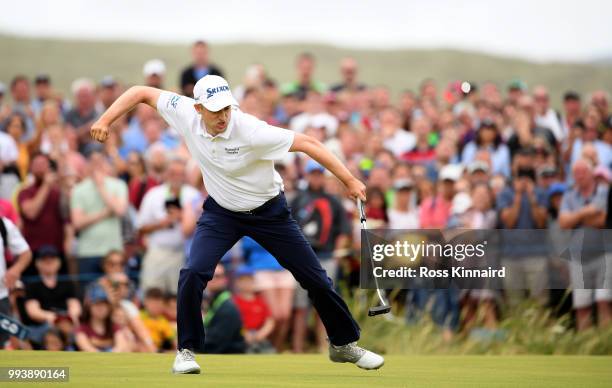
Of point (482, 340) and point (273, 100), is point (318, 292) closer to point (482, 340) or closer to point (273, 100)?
point (482, 340)

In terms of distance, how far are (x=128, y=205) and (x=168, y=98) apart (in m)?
7.18

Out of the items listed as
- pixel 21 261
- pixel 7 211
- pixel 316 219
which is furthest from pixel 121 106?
pixel 316 219

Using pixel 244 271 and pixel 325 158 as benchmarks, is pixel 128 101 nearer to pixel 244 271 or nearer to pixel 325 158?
pixel 325 158

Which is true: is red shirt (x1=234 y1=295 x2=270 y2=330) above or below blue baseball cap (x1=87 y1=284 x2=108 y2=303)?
below

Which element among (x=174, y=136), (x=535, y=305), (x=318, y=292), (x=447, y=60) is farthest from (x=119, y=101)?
(x=447, y=60)

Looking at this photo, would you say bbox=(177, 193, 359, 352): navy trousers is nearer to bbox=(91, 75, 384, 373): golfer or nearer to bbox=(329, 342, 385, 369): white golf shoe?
bbox=(91, 75, 384, 373): golfer

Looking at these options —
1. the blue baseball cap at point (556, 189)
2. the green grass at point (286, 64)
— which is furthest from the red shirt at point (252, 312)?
the green grass at point (286, 64)

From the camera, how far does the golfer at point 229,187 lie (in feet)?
32.3

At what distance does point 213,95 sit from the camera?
966cm

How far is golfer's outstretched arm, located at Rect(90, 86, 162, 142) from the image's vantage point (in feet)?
31.7

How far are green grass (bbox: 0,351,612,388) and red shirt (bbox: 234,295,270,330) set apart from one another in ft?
8.47

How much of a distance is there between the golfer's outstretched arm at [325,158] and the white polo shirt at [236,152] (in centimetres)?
8

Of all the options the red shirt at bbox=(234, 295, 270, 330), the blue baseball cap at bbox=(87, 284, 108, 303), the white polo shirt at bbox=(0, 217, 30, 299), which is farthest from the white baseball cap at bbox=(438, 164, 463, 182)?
the white polo shirt at bbox=(0, 217, 30, 299)

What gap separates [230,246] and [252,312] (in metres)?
5.39
